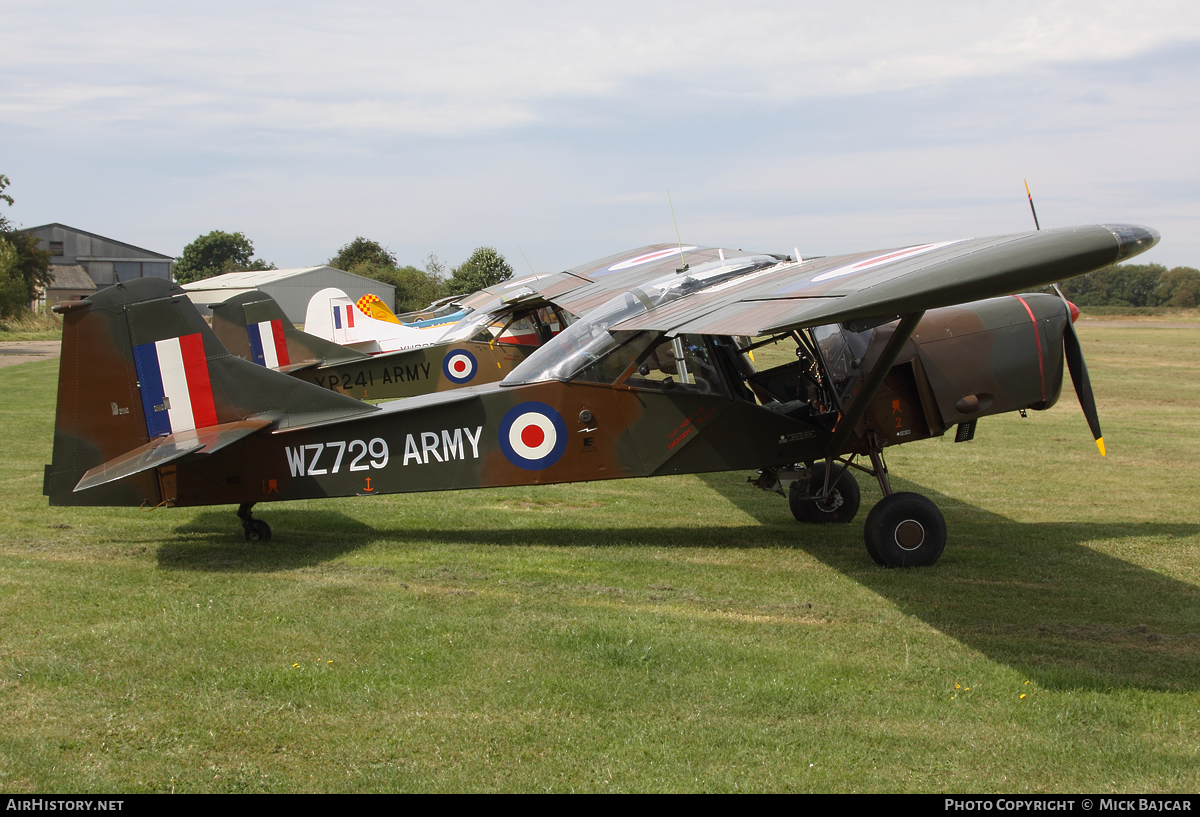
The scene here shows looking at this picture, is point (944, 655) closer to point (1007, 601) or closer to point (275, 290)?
point (1007, 601)

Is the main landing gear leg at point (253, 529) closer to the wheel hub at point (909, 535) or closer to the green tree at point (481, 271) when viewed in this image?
the wheel hub at point (909, 535)

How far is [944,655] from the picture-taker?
5027 mm

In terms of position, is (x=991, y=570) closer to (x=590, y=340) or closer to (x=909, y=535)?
(x=909, y=535)

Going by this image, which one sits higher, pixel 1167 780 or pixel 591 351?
pixel 591 351

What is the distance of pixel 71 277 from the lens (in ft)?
266

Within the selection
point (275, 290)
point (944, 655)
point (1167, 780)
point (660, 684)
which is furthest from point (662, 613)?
point (275, 290)

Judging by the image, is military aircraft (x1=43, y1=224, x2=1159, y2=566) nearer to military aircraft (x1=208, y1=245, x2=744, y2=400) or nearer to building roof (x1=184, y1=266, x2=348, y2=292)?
military aircraft (x1=208, y1=245, x2=744, y2=400)

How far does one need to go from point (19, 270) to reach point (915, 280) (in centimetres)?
4236

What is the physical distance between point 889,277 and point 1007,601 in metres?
2.46

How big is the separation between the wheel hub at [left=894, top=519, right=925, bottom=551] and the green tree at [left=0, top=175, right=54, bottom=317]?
1413 inches

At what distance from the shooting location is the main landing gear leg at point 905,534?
264 inches

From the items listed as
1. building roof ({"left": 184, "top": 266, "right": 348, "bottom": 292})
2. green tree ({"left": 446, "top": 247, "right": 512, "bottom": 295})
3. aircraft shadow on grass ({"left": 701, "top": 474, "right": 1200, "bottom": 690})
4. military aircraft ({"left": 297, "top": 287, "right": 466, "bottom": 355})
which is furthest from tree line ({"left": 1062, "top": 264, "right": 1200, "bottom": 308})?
aircraft shadow on grass ({"left": 701, "top": 474, "right": 1200, "bottom": 690})

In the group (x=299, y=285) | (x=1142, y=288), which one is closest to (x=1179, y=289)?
(x=1142, y=288)

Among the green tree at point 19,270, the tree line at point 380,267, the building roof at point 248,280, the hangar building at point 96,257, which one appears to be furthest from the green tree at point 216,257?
the green tree at point 19,270
